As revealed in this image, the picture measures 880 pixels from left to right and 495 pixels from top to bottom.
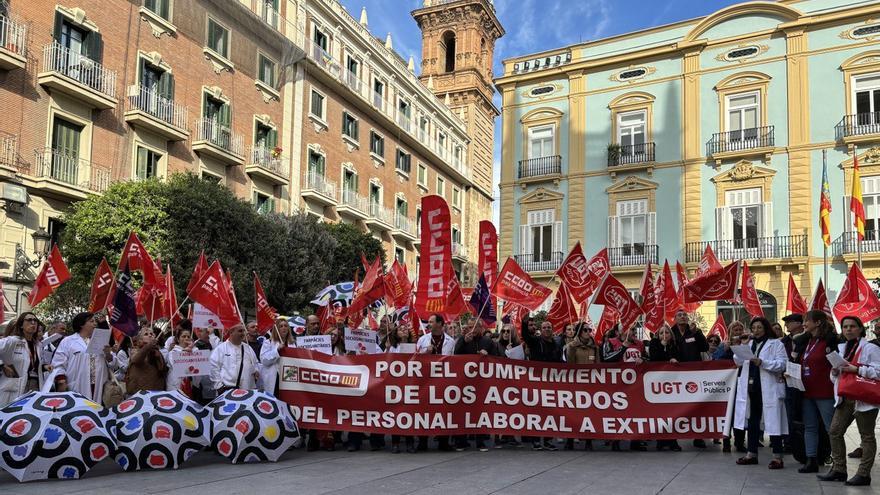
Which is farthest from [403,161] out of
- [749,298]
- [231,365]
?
[231,365]

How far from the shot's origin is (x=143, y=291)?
1490 cm

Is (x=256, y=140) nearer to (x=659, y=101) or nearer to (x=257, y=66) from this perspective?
(x=257, y=66)

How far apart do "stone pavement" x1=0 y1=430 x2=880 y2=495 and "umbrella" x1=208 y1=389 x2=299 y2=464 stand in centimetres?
18

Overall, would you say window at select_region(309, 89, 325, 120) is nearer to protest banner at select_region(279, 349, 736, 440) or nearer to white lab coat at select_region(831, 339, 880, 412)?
protest banner at select_region(279, 349, 736, 440)

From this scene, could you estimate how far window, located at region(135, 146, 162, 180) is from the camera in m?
26.3

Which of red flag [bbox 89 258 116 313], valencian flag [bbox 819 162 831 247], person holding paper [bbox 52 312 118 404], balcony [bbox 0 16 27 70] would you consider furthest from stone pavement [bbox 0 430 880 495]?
balcony [bbox 0 16 27 70]

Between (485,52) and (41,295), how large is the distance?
50.0 metres

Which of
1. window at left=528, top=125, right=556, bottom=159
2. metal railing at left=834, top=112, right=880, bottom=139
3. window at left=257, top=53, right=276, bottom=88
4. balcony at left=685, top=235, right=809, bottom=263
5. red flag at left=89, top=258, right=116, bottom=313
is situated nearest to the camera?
red flag at left=89, top=258, right=116, bottom=313

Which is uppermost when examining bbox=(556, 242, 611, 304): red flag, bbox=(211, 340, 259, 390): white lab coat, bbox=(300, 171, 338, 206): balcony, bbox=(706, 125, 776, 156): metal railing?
bbox=(706, 125, 776, 156): metal railing

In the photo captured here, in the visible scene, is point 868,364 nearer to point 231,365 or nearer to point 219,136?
point 231,365

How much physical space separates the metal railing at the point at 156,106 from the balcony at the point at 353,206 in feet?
36.6

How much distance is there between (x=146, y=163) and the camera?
2669 centimetres

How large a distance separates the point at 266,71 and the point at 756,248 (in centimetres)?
2151

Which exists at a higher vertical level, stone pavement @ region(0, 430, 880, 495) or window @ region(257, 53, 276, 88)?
window @ region(257, 53, 276, 88)
